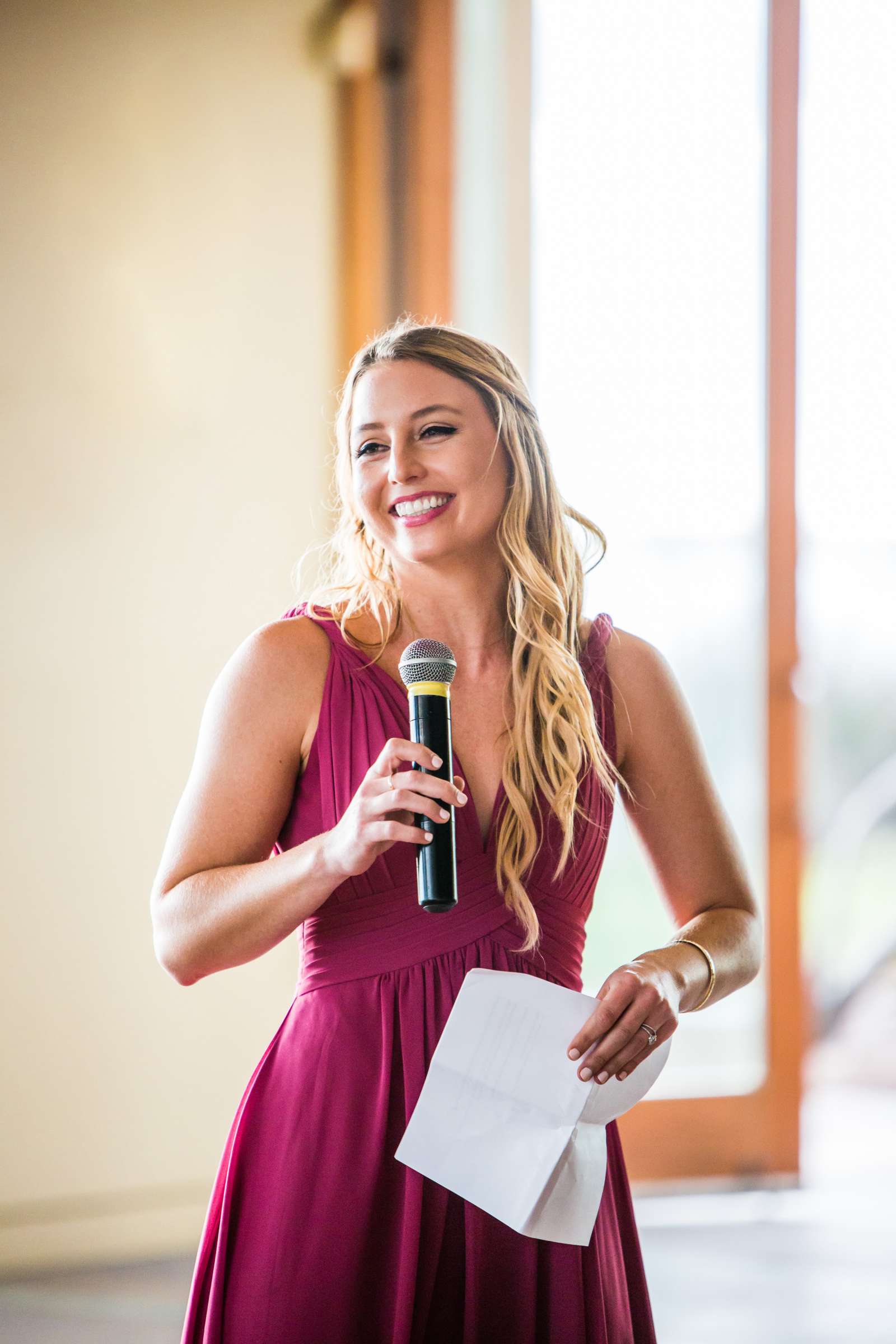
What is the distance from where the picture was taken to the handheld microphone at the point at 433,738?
1.06 metres

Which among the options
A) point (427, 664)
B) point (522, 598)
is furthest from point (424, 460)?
point (427, 664)

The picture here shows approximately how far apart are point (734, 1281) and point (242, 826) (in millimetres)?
2486

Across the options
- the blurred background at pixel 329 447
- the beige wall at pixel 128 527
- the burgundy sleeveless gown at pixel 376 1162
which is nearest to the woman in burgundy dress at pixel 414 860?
the burgundy sleeveless gown at pixel 376 1162

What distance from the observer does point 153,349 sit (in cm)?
337

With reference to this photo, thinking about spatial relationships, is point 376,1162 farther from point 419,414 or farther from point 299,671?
point 419,414

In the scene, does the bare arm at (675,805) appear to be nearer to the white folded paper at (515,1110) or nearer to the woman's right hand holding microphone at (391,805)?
the white folded paper at (515,1110)

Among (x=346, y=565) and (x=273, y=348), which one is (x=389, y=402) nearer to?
(x=346, y=565)

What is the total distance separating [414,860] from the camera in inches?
56.5

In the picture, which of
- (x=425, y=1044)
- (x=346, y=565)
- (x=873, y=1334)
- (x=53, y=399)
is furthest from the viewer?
(x=53, y=399)

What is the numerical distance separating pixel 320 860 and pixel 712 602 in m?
2.88

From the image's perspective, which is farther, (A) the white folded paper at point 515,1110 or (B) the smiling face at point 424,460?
(B) the smiling face at point 424,460

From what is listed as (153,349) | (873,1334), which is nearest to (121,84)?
(153,349)

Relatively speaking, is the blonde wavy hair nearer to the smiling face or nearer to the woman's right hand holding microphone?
the smiling face

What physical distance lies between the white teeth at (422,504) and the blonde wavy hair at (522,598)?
0.11 meters
